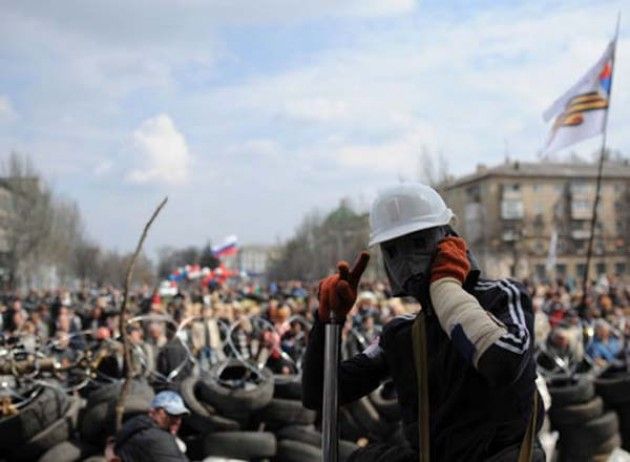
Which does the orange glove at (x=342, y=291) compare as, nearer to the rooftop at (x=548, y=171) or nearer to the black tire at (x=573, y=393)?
the black tire at (x=573, y=393)

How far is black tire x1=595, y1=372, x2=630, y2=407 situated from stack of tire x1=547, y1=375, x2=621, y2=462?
29 cm

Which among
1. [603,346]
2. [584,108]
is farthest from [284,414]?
[584,108]

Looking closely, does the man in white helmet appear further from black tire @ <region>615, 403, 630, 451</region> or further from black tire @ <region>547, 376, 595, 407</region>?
black tire @ <region>615, 403, 630, 451</region>

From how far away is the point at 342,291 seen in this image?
10.4ft

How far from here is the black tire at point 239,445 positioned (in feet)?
28.0

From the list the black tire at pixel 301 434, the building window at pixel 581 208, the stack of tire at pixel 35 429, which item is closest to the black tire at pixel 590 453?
the black tire at pixel 301 434

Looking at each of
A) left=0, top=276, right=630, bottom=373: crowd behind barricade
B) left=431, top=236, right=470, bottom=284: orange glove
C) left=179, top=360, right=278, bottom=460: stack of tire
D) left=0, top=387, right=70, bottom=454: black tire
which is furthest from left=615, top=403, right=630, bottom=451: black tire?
left=431, top=236, right=470, bottom=284: orange glove

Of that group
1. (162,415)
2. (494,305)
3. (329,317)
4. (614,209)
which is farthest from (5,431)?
(614,209)

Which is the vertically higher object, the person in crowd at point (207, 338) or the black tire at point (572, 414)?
the black tire at point (572, 414)

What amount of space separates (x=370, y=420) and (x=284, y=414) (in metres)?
0.82

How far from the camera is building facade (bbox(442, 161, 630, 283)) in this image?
295 ft

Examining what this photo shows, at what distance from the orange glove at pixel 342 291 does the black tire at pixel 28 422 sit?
18.9 feet

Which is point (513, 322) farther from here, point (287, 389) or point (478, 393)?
point (287, 389)

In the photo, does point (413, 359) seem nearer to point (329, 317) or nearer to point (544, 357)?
point (329, 317)
